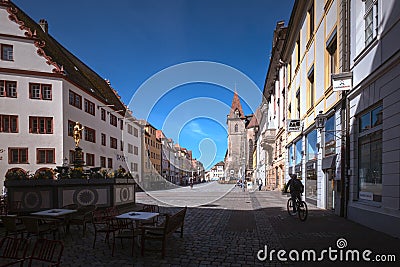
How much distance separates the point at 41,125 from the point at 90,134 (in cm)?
734

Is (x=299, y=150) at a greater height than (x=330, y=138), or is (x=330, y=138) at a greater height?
(x=330, y=138)

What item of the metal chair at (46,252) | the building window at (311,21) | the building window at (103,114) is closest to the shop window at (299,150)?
the building window at (311,21)

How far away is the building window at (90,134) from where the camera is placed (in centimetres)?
3266

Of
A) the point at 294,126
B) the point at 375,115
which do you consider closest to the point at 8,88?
the point at 294,126

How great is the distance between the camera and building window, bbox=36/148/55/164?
26359mm

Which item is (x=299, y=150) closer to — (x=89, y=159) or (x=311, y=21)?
(x=311, y=21)

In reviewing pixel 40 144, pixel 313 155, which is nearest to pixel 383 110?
pixel 313 155

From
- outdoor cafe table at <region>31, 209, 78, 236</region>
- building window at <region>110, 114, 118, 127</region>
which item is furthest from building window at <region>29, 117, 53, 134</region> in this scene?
outdoor cafe table at <region>31, 209, 78, 236</region>

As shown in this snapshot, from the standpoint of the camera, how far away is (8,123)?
25.7 metres

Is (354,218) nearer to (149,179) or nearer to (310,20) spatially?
(310,20)

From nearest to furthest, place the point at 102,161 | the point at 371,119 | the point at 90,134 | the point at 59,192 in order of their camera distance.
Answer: the point at 371,119, the point at 59,192, the point at 90,134, the point at 102,161

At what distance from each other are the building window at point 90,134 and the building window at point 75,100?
3.02 meters

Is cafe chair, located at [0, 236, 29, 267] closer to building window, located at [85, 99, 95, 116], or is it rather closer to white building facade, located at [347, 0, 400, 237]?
white building facade, located at [347, 0, 400, 237]

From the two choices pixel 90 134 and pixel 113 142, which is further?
pixel 113 142
